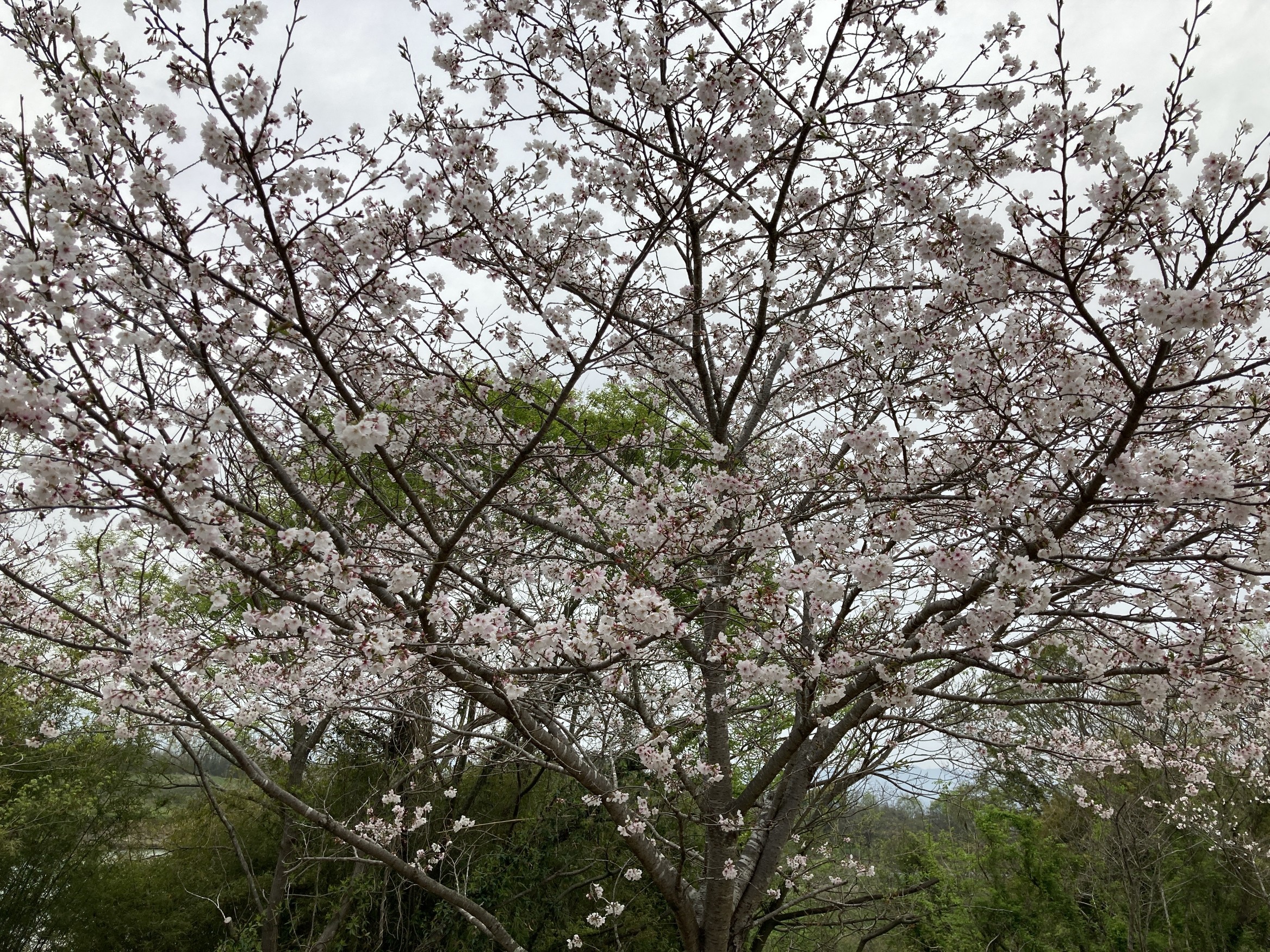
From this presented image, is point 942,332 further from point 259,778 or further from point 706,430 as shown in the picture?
point 259,778

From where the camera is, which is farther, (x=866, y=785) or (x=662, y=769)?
(x=866, y=785)

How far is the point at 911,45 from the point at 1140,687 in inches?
139

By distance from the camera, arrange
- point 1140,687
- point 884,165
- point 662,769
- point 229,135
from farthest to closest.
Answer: point 662,769
point 884,165
point 1140,687
point 229,135

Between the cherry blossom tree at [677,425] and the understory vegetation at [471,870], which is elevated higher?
the cherry blossom tree at [677,425]

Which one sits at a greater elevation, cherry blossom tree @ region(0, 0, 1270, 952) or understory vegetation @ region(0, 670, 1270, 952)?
cherry blossom tree @ region(0, 0, 1270, 952)

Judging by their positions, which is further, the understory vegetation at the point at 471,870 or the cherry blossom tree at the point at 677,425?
the understory vegetation at the point at 471,870

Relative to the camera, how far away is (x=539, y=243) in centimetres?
441

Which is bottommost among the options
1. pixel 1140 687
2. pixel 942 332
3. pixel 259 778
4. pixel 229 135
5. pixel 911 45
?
pixel 259 778

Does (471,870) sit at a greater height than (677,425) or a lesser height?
lesser

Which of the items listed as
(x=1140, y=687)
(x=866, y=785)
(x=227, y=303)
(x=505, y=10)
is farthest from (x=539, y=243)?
(x=866, y=785)

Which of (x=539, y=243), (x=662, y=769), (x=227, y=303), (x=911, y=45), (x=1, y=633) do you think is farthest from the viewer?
(x=1, y=633)

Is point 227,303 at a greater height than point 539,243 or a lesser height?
lesser

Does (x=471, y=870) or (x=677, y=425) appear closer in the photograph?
(x=677, y=425)

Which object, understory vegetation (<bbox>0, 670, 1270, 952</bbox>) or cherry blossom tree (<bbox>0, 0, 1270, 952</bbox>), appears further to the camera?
understory vegetation (<bbox>0, 670, 1270, 952</bbox>)
